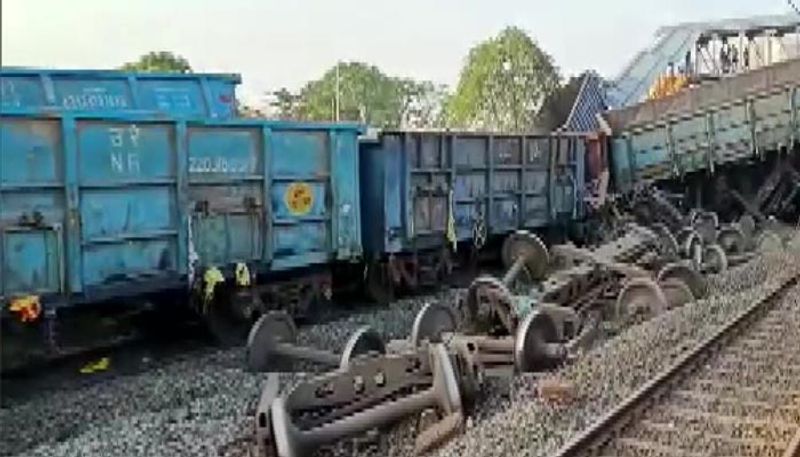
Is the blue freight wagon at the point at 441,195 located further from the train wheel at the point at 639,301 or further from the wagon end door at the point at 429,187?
the train wheel at the point at 639,301

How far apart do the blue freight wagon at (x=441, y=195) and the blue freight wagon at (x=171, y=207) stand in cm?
66

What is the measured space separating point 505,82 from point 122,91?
27945 millimetres

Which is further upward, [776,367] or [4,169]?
[4,169]

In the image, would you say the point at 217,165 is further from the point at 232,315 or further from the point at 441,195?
the point at 441,195

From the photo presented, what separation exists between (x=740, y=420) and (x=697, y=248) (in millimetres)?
8905

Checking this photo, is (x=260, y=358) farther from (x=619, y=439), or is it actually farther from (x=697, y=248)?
(x=697, y=248)

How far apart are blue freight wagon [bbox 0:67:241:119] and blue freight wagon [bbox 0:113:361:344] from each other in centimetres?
96

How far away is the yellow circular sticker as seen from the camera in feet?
35.8

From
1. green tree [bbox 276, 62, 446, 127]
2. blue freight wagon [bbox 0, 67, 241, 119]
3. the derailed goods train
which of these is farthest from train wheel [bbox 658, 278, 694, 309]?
green tree [bbox 276, 62, 446, 127]

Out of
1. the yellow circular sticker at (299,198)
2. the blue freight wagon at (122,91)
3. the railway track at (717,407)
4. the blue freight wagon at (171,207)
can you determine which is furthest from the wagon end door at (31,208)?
the railway track at (717,407)

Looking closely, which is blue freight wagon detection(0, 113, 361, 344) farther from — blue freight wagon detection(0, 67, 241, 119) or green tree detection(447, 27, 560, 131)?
green tree detection(447, 27, 560, 131)

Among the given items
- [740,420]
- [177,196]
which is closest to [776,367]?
[740,420]

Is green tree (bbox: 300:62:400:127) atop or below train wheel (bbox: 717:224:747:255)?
atop

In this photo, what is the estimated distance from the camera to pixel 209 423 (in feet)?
22.1
